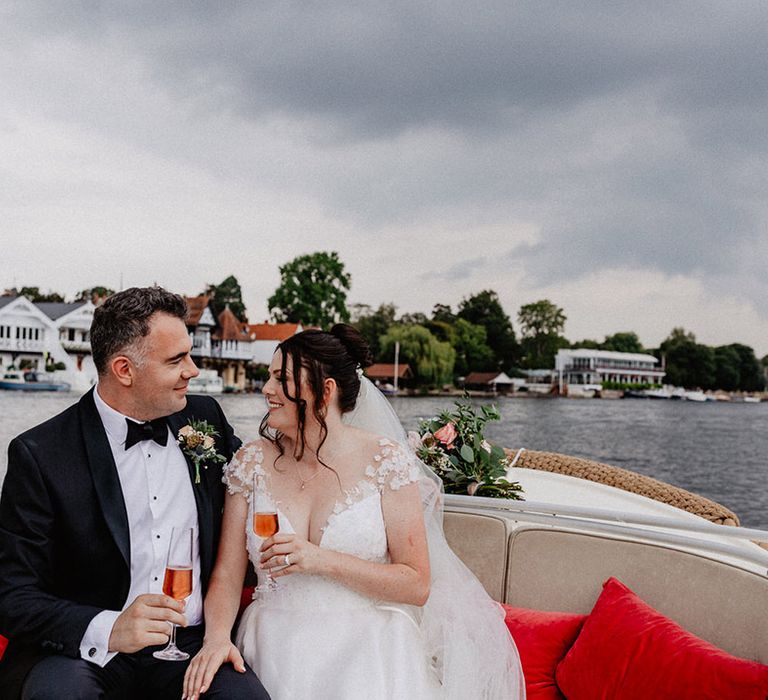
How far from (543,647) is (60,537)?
1483 millimetres

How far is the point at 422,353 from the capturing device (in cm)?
5416

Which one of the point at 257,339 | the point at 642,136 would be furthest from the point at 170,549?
the point at 257,339

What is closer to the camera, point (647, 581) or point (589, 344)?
point (647, 581)

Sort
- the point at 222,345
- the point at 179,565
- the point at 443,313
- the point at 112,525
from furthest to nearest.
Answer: the point at 443,313
the point at 222,345
the point at 112,525
the point at 179,565

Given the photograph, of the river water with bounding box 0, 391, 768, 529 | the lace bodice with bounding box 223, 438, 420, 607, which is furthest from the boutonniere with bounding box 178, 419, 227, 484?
the river water with bounding box 0, 391, 768, 529

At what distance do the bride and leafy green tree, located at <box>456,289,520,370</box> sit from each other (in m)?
78.9

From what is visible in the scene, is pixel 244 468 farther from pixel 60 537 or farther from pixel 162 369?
Result: pixel 60 537

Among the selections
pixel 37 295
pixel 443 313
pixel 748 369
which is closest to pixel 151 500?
pixel 37 295

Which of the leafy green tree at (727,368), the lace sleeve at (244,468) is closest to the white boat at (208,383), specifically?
the lace sleeve at (244,468)

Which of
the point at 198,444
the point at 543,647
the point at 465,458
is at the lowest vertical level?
the point at 543,647

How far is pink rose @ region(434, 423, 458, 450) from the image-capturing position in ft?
10.4

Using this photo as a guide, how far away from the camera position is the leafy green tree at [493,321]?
3196 inches

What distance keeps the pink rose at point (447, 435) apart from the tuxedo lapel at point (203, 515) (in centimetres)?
113

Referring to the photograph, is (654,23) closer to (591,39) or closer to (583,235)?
(591,39)
